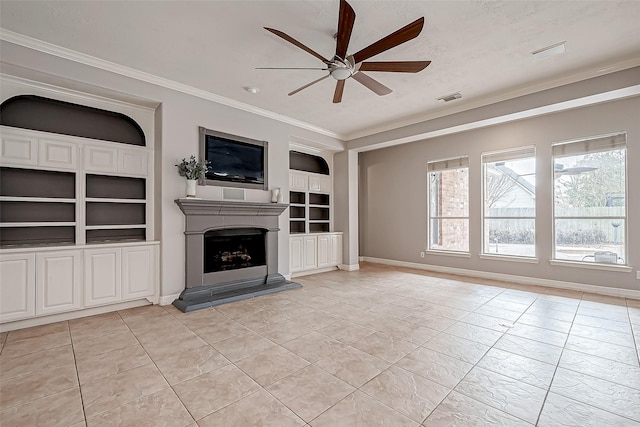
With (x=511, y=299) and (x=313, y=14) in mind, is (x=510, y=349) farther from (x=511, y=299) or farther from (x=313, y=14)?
(x=313, y=14)

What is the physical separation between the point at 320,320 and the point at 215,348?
122cm

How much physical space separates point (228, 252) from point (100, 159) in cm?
215

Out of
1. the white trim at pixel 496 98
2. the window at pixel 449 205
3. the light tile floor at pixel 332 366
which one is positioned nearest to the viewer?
the light tile floor at pixel 332 366

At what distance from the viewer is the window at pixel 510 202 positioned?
5312 millimetres

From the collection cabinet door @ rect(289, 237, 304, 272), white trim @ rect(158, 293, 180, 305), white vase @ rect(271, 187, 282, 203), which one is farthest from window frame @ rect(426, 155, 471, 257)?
white trim @ rect(158, 293, 180, 305)

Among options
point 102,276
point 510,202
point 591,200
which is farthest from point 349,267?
point 102,276

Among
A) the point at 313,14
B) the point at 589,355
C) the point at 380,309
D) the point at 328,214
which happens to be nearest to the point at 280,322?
the point at 380,309

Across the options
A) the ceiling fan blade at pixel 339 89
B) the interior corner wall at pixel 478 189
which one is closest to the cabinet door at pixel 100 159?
the ceiling fan blade at pixel 339 89

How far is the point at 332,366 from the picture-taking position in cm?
238

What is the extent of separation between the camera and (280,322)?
11.1 feet

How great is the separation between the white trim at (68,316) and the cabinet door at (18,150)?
1762 millimetres

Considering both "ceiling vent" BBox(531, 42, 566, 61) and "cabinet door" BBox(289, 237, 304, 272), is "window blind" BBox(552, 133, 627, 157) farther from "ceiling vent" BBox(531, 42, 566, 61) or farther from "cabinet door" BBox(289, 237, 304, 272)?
"cabinet door" BBox(289, 237, 304, 272)

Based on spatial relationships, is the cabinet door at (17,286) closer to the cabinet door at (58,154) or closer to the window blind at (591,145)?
the cabinet door at (58,154)

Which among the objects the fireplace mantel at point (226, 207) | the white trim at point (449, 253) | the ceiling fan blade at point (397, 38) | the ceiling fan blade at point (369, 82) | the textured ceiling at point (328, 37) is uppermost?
the textured ceiling at point (328, 37)
